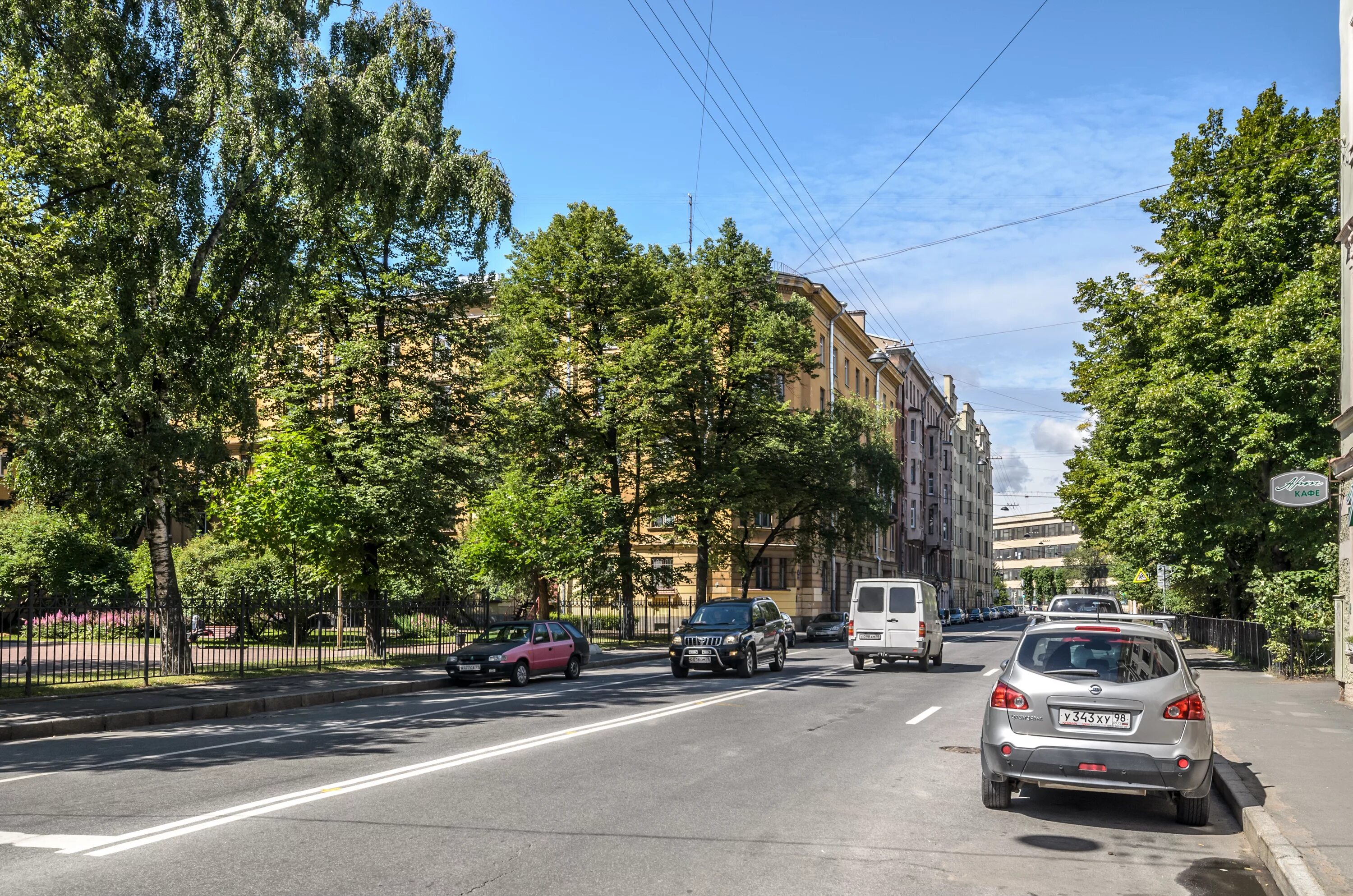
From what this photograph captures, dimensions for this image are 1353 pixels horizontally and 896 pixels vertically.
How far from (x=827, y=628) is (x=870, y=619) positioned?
2248 cm

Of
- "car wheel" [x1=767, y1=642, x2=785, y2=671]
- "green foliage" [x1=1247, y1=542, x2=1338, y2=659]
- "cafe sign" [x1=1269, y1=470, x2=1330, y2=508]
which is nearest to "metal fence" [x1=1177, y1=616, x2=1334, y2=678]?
"green foliage" [x1=1247, y1=542, x2=1338, y2=659]

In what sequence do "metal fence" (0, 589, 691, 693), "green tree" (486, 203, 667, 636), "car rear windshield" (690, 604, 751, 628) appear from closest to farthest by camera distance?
"metal fence" (0, 589, 691, 693) < "car rear windshield" (690, 604, 751, 628) < "green tree" (486, 203, 667, 636)

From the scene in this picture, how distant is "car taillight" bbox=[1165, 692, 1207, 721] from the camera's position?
801cm

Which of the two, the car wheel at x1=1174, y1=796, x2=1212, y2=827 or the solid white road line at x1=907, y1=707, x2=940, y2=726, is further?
the solid white road line at x1=907, y1=707, x2=940, y2=726

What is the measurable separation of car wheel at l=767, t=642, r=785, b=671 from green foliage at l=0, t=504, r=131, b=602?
85.5ft

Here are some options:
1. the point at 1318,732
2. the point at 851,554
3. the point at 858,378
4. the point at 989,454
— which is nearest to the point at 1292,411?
the point at 1318,732

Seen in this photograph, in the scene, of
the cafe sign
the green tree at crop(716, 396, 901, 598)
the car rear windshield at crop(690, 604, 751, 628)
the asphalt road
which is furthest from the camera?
the green tree at crop(716, 396, 901, 598)

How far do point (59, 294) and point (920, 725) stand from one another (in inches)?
554

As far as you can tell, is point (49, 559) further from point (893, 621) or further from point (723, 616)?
point (893, 621)

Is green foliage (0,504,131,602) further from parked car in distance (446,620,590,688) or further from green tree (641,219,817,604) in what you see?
parked car in distance (446,620,590,688)

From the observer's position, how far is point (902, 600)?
25828mm

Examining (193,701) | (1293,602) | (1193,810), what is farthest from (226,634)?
(1293,602)

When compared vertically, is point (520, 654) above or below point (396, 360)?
below

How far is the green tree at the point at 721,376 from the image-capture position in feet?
132
